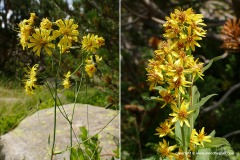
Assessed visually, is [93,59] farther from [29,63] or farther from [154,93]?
[154,93]

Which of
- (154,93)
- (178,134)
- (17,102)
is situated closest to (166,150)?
(178,134)

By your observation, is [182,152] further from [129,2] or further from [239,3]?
[129,2]

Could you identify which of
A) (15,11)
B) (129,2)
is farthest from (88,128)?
(129,2)

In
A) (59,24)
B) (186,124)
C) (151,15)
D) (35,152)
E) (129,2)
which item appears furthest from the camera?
(129,2)

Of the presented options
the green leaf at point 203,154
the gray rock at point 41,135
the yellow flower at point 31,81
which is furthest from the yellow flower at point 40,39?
the green leaf at point 203,154

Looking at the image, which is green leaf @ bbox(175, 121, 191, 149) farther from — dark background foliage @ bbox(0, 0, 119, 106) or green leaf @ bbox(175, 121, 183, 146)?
dark background foliage @ bbox(0, 0, 119, 106)

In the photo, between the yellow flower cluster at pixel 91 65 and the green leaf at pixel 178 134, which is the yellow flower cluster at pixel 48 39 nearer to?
the yellow flower cluster at pixel 91 65
